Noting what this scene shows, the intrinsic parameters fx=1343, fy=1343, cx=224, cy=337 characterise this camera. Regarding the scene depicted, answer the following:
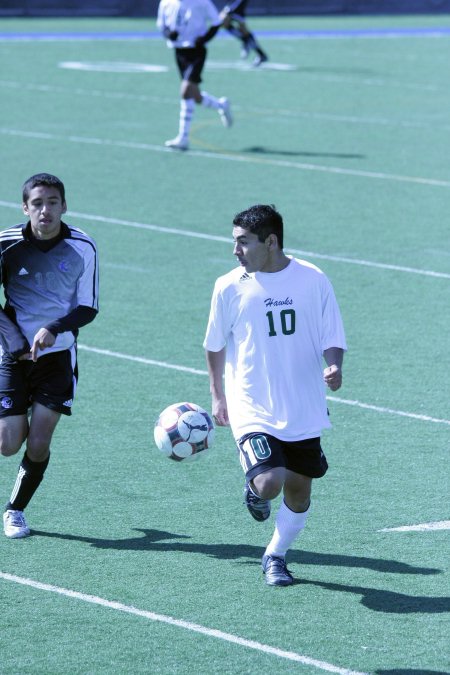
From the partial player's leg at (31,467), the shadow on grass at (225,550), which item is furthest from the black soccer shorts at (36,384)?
the shadow on grass at (225,550)

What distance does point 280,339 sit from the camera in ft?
22.4

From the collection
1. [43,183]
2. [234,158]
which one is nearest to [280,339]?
[43,183]

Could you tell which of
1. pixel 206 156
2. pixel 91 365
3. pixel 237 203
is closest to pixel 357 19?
pixel 206 156

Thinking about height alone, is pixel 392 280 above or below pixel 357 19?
above

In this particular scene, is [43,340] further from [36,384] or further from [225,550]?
[225,550]

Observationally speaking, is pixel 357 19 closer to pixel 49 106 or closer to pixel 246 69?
pixel 246 69

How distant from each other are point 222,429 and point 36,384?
98.1 inches

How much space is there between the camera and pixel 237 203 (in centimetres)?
1753

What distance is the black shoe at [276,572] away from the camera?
→ 22.7ft

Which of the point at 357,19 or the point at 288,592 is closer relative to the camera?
the point at 288,592

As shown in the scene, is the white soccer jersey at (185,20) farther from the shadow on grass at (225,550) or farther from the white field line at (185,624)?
the white field line at (185,624)

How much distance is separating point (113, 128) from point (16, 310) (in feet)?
52.9

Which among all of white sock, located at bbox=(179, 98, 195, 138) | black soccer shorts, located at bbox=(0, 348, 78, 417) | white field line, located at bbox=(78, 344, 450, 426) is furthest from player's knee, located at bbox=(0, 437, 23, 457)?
white sock, located at bbox=(179, 98, 195, 138)

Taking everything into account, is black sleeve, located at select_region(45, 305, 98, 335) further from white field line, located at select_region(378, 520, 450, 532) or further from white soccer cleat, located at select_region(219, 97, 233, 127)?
white soccer cleat, located at select_region(219, 97, 233, 127)
